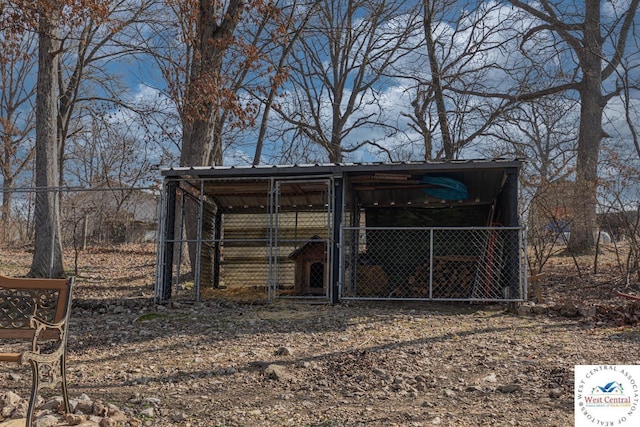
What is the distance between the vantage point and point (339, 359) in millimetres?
6359

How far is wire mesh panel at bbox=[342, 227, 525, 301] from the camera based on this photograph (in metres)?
10.3

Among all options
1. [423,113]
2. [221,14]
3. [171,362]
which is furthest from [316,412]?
[423,113]

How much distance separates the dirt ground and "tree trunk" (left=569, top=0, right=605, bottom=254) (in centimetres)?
248

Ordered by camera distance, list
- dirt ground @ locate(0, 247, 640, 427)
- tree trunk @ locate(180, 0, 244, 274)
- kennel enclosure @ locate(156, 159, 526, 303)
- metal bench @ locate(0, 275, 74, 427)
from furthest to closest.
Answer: tree trunk @ locate(180, 0, 244, 274) < kennel enclosure @ locate(156, 159, 526, 303) < dirt ground @ locate(0, 247, 640, 427) < metal bench @ locate(0, 275, 74, 427)

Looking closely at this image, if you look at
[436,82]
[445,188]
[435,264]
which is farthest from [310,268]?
[436,82]

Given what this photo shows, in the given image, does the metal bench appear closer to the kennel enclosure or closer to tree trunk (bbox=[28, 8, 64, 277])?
the kennel enclosure

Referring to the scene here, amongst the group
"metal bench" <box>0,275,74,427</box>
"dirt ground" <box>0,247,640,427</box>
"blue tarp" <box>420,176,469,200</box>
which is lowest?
"dirt ground" <box>0,247,640,427</box>

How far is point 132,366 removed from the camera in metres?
6.34

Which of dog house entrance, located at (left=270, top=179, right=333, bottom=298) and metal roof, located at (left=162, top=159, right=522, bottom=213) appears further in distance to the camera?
dog house entrance, located at (left=270, top=179, right=333, bottom=298)

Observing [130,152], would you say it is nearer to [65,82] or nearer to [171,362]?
[65,82]

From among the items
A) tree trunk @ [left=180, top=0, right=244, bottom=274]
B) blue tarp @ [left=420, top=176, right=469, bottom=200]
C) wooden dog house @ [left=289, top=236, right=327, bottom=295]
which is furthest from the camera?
tree trunk @ [left=180, top=0, right=244, bottom=274]

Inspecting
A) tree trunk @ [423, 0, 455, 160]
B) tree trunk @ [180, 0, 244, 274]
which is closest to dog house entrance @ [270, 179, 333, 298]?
tree trunk @ [180, 0, 244, 274]

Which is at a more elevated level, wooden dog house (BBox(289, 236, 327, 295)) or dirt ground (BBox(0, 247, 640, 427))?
wooden dog house (BBox(289, 236, 327, 295))

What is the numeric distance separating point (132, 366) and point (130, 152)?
26227 millimetres
